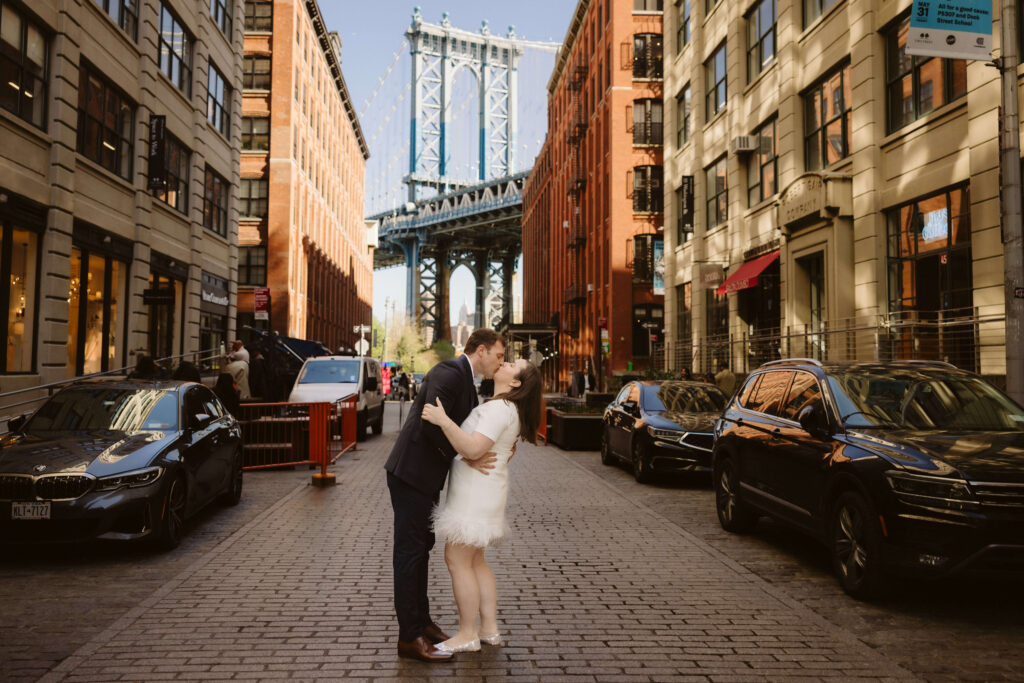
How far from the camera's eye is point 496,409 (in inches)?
177

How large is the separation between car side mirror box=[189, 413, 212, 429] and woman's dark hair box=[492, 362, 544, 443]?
5.24 metres

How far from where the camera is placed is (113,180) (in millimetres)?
19828

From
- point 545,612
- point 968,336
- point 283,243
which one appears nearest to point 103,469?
point 545,612

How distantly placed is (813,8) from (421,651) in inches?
779

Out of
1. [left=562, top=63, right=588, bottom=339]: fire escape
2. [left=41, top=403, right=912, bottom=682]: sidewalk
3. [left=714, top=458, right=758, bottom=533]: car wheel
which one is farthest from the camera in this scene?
[left=562, top=63, right=588, bottom=339]: fire escape

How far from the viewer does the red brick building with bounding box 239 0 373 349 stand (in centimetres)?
4409

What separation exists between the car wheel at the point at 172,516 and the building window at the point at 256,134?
132 ft

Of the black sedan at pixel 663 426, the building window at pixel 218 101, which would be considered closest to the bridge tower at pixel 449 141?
the building window at pixel 218 101

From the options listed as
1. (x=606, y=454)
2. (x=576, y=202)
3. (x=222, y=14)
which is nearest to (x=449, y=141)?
(x=576, y=202)

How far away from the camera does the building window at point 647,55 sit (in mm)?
41781

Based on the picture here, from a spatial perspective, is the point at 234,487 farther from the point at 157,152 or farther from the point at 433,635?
the point at 157,152

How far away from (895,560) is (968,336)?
951 cm

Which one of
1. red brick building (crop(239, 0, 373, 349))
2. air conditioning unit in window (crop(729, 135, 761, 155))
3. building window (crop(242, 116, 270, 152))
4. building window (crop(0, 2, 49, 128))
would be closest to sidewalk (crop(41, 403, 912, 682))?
building window (crop(0, 2, 49, 128))

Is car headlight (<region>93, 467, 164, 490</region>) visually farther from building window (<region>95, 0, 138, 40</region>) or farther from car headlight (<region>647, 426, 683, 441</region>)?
building window (<region>95, 0, 138, 40</region>)
